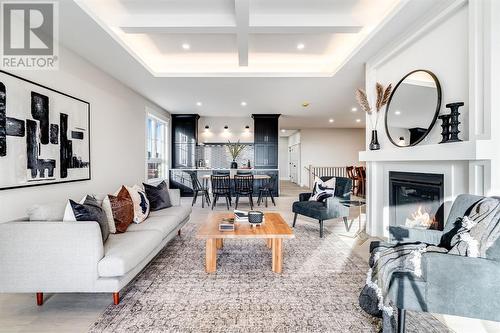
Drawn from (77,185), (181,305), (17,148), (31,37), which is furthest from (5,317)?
(31,37)

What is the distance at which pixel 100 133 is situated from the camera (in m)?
4.11

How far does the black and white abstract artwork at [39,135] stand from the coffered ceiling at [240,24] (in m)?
1.02

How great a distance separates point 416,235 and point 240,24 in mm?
2799

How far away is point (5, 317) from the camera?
6.36ft

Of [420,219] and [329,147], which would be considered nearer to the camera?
[420,219]

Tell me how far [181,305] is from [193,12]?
306 centimetres

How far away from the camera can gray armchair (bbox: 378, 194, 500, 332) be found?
1.43m

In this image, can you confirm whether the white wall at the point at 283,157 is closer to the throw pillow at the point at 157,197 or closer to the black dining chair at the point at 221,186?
the black dining chair at the point at 221,186

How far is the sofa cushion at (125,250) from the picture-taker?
195 cm

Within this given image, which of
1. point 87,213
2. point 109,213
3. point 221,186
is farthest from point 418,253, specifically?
point 221,186

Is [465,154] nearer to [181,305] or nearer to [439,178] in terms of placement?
[439,178]

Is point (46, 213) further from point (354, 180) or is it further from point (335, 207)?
point (354, 180)

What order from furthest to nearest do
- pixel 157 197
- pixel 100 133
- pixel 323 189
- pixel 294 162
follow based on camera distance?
pixel 294 162, pixel 323 189, pixel 100 133, pixel 157 197

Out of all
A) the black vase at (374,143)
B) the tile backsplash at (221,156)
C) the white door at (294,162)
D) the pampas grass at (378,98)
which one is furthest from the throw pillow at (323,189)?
the white door at (294,162)
